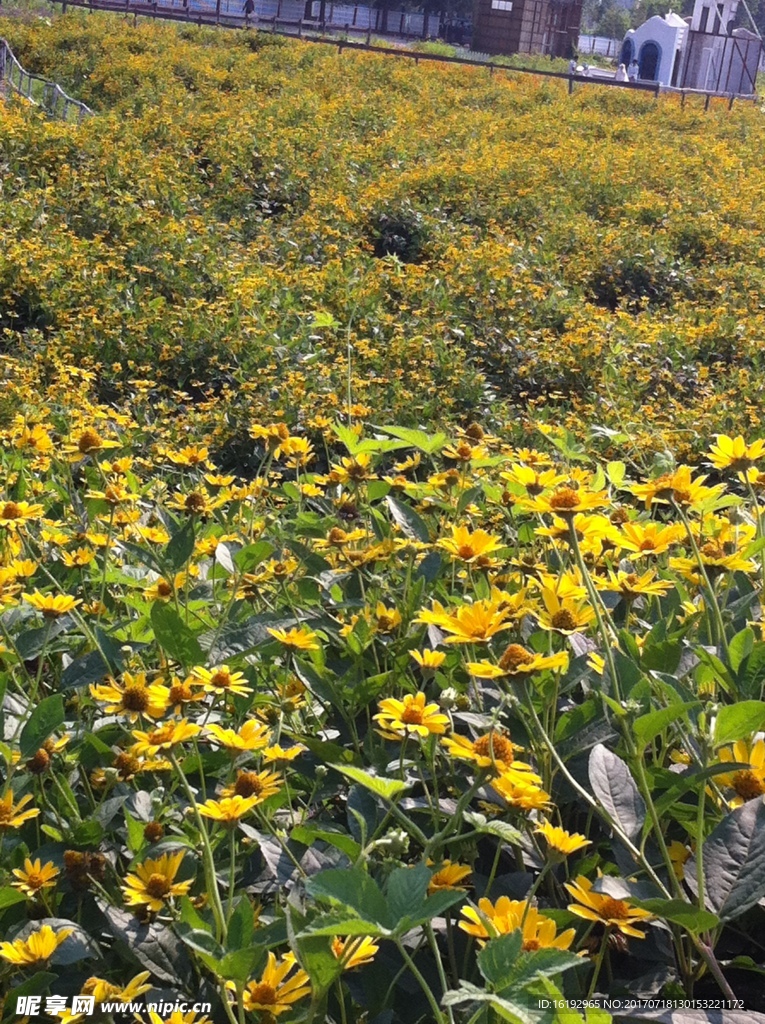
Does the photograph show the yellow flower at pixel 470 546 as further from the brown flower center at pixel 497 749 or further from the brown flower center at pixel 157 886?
the brown flower center at pixel 157 886

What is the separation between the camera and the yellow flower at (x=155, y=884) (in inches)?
37.9

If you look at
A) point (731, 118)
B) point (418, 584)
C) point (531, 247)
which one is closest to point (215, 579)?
point (418, 584)

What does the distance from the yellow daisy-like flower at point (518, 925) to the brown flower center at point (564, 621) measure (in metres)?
0.29

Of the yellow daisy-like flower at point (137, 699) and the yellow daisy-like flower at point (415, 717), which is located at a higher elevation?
the yellow daisy-like flower at point (415, 717)

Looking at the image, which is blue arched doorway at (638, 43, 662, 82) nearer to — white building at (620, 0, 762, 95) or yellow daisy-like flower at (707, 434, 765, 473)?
white building at (620, 0, 762, 95)

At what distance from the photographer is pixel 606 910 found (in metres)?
0.90

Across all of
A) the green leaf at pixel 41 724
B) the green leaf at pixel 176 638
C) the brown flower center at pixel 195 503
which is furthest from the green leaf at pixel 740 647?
the brown flower center at pixel 195 503

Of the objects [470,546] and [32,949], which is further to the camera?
[470,546]

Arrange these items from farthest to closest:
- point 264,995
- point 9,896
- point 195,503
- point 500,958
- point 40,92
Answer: point 40,92
point 195,503
point 9,896
point 264,995
point 500,958

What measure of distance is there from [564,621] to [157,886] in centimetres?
44

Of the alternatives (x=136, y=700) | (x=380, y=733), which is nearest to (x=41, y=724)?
(x=136, y=700)

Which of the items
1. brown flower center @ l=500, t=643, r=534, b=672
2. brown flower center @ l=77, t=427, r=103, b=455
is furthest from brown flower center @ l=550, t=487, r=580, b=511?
brown flower center @ l=77, t=427, r=103, b=455

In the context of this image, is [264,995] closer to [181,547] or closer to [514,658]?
[514,658]

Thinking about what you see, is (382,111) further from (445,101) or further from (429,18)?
(429,18)
